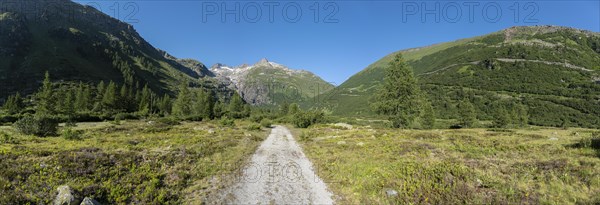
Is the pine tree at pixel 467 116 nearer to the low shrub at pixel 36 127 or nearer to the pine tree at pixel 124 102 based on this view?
the low shrub at pixel 36 127

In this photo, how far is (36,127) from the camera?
92.6ft

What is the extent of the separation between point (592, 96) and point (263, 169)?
8527 inches

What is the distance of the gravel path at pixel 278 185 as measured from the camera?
12.0m

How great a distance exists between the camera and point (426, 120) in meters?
80.2

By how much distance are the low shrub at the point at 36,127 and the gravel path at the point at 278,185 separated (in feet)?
81.4

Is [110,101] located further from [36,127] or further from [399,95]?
[399,95]

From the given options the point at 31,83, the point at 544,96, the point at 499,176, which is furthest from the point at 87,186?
the point at 544,96

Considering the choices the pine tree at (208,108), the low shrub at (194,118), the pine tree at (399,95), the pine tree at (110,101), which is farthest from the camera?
the pine tree at (208,108)

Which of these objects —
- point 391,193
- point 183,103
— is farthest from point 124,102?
point 391,193

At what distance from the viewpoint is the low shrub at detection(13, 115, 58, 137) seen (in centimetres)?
2805

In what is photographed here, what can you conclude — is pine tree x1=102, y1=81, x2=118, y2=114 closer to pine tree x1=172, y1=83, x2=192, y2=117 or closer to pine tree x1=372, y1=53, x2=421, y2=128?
pine tree x1=172, y1=83, x2=192, y2=117

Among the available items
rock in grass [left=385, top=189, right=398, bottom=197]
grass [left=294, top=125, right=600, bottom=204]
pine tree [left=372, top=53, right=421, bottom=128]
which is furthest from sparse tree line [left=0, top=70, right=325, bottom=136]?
rock in grass [left=385, top=189, right=398, bottom=197]

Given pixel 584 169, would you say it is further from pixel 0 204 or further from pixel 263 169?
pixel 0 204

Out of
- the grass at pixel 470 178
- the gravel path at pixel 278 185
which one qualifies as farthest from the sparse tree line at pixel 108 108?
the grass at pixel 470 178
